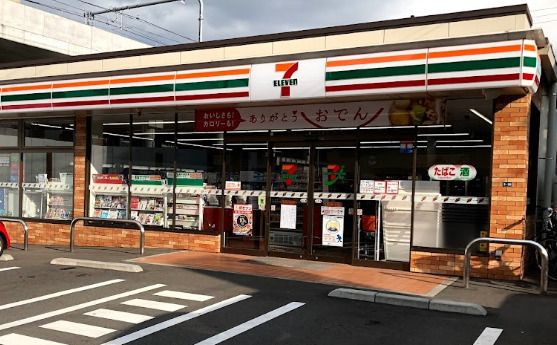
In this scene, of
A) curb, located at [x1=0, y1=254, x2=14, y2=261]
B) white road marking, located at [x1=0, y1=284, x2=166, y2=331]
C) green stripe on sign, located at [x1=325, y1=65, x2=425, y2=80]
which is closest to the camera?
white road marking, located at [x1=0, y1=284, x2=166, y2=331]

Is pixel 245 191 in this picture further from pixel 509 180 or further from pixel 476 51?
pixel 476 51

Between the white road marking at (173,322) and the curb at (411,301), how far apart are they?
1.42m

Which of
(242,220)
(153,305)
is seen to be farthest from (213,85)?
(153,305)

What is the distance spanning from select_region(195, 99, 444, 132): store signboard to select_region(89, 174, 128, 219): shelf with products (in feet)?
8.74

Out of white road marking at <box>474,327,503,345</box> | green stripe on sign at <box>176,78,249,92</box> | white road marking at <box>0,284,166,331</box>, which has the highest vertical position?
green stripe on sign at <box>176,78,249,92</box>

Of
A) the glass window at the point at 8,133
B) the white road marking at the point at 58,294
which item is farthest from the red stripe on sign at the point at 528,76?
the glass window at the point at 8,133

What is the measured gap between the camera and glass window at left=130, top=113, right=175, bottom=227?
11.8 metres

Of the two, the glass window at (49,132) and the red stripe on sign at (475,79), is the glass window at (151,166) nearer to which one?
the glass window at (49,132)

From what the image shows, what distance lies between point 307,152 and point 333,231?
162cm

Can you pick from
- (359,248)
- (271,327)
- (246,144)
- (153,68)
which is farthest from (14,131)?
(271,327)

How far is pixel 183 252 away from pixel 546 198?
7.33 meters

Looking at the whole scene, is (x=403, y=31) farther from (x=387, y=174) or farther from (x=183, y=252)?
(x=183, y=252)

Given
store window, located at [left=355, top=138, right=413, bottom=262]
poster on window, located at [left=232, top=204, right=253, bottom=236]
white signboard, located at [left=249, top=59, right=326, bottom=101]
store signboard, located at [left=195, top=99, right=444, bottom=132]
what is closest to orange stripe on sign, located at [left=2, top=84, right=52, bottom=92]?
store signboard, located at [left=195, top=99, right=444, bottom=132]

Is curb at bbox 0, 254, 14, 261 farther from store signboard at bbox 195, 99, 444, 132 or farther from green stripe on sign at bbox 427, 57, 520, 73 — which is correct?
green stripe on sign at bbox 427, 57, 520, 73
